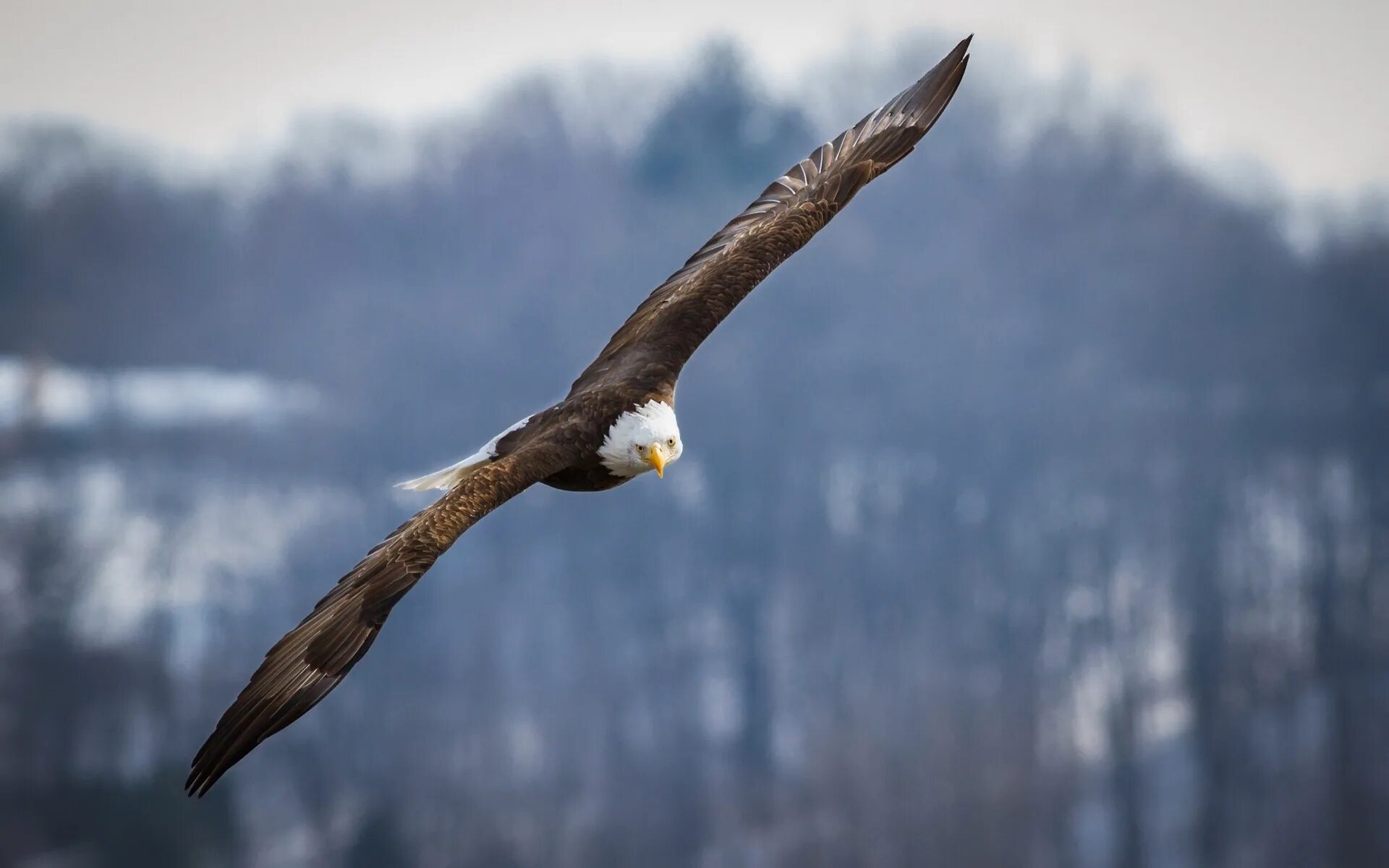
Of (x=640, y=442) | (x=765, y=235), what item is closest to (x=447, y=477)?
(x=640, y=442)

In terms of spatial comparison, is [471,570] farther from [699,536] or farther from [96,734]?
[96,734]

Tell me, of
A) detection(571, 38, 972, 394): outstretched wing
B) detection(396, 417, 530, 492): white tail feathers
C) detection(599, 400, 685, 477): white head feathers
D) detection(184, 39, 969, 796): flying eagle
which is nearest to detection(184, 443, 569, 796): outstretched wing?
detection(184, 39, 969, 796): flying eagle

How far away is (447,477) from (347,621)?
2074 millimetres

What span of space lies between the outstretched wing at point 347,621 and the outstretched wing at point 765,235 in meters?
1.89

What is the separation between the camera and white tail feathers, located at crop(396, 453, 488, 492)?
1001 centimetres

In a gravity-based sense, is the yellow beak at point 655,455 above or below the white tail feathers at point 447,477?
below

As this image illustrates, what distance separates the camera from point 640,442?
931 centimetres

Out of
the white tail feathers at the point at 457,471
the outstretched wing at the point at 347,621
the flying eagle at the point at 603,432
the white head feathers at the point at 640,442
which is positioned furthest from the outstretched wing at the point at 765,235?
the outstretched wing at the point at 347,621

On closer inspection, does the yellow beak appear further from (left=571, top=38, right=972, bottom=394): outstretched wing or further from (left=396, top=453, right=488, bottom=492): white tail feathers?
(left=396, top=453, right=488, bottom=492): white tail feathers

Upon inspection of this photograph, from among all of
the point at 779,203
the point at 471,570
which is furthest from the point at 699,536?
the point at 779,203

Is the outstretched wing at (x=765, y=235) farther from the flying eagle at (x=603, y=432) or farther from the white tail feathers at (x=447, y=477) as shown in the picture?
the white tail feathers at (x=447, y=477)

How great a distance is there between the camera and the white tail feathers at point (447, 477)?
10.0 metres

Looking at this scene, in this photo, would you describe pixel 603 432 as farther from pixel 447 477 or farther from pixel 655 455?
pixel 447 477

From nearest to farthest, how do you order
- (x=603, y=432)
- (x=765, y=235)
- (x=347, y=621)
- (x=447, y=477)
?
(x=347, y=621) → (x=603, y=432) → (x=447, y=477) → (x=765, y=235)
